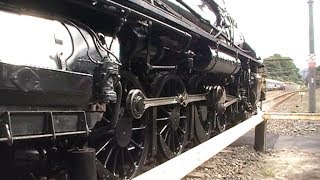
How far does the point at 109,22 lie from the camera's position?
386 cm

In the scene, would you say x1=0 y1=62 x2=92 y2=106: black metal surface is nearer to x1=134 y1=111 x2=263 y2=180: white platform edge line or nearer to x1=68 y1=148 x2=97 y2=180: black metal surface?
x1=68 y1=148 x2=97 y2=180: black metal surface

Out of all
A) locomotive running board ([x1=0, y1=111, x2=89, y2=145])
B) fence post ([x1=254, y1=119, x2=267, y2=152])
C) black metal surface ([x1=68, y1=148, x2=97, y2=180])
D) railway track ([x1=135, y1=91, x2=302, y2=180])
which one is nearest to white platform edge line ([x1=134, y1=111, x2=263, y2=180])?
railway track ([x1=135, y1=91, x2=302, y2=180])

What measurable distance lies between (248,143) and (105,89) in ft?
28.1

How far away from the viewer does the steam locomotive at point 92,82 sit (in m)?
2.68

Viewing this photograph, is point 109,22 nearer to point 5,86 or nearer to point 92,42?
point 92,42

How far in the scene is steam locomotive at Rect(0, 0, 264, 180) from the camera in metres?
2.68

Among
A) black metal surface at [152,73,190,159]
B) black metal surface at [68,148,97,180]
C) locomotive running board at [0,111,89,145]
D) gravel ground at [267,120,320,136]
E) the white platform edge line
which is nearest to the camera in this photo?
locomotive running board at [0,111,89,145]

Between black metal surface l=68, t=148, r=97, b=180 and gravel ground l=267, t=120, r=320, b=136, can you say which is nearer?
black metal surface l=68, t=148, r=97, b=180

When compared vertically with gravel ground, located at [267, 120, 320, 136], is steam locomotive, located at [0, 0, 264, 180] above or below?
above

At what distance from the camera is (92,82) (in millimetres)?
3219

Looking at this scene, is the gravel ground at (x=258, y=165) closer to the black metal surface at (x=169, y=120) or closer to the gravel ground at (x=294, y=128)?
the black metal surface at (x=169, y=120)

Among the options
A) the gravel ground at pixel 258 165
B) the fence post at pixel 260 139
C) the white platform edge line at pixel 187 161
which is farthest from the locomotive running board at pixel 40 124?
the fence post at pixel 260 139

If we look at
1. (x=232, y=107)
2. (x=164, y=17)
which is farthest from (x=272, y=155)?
(x=164, y=17)

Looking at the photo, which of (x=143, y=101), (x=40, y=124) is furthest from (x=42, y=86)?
(x=143, y=101)
